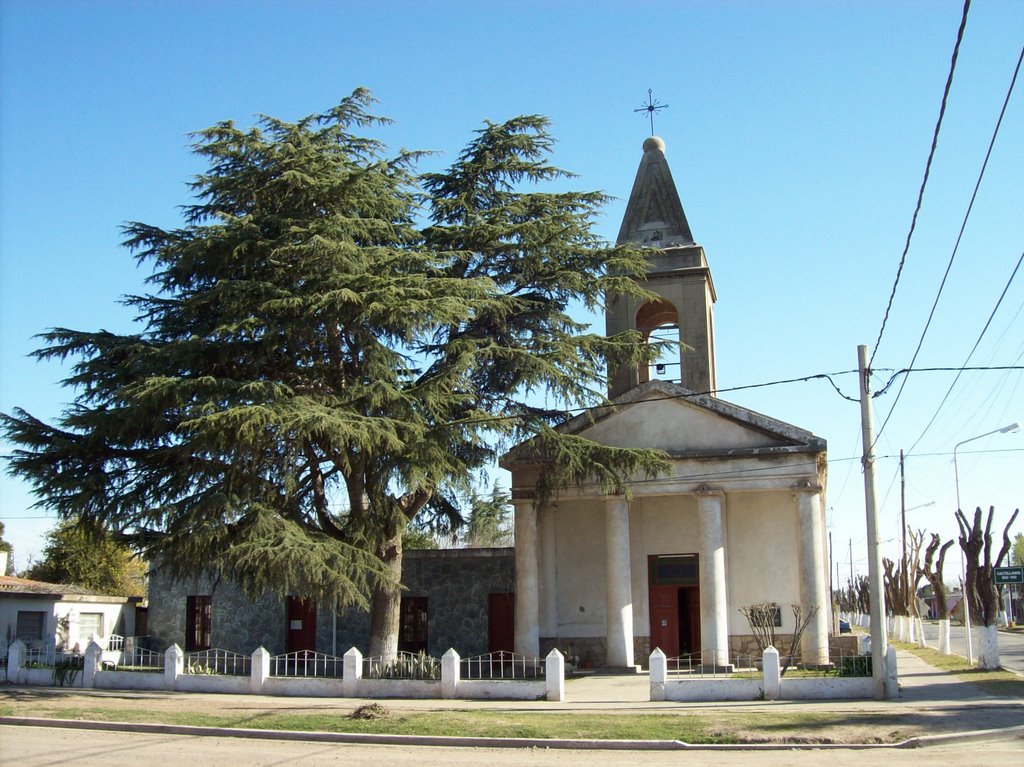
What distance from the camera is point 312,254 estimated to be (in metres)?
21.5

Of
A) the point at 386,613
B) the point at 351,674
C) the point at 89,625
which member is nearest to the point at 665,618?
the point at 386,613

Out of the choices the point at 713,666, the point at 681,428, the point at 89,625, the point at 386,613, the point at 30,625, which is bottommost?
the point at 713,666

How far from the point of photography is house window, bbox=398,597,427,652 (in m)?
29.8

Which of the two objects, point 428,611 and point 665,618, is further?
point 428,611

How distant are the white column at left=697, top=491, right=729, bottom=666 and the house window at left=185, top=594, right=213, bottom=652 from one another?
51.6 feet

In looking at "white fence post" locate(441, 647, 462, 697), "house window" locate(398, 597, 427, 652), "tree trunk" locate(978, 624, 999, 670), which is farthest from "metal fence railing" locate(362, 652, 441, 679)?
"tree trunk" locate(978, 624, 999, 670)

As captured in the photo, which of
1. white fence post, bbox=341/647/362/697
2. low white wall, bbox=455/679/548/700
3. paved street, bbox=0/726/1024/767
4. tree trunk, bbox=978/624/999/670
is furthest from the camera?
tree trunk, bbox=978/624/999/670

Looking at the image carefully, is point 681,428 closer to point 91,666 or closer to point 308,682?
point 308,682

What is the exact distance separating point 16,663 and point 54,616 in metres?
6.22

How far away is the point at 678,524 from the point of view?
91.7ft

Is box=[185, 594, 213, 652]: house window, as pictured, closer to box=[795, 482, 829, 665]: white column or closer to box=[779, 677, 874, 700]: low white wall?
box=[795, 482, 829, 665]: white column

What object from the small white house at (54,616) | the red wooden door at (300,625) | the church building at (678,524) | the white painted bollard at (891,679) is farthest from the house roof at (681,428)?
the small white house at (54,616)

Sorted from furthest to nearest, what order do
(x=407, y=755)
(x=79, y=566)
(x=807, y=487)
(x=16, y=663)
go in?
1. (x=79, y=566)
2. (x=807, y=487)
3. (x=16, y=663)
4. (x=407, y=755)

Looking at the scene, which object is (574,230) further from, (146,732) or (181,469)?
(146,732)
